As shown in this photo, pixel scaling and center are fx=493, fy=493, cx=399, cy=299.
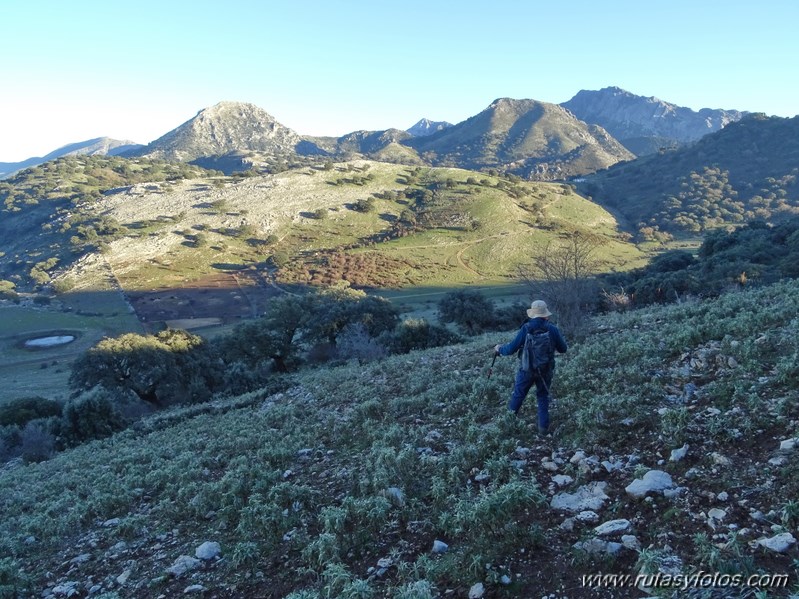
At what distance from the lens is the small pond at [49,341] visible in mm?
65250

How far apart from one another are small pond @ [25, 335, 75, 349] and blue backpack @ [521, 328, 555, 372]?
243 feet

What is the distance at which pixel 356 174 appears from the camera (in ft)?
514

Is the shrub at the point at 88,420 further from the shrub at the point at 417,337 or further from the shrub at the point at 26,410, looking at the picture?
the shrub at the point at 417,337

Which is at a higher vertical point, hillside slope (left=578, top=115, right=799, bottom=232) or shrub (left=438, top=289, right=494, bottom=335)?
hillside slope (left=578, top=115, right=799, bottom=232)

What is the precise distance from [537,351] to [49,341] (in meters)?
76.3

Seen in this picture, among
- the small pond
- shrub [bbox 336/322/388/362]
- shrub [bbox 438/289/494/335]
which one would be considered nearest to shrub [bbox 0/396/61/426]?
shrub [bbox 336/322/388/362]

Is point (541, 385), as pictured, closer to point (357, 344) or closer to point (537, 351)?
point (537, 351)

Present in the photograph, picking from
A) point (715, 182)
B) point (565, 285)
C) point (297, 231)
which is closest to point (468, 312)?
point (565, 285)

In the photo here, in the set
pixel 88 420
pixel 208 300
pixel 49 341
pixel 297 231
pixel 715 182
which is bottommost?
pixel 49 341

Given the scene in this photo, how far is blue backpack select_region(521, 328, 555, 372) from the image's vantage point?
8.42 m

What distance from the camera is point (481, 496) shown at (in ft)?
21.0

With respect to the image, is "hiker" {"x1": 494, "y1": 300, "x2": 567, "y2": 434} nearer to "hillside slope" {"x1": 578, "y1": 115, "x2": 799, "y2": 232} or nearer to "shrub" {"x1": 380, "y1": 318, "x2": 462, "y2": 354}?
"shrub" {"x1": 380, "y1": 318, "x2": 462, "y2": 354}

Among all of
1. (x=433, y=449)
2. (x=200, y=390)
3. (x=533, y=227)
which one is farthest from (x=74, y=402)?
(x=533, y=227)

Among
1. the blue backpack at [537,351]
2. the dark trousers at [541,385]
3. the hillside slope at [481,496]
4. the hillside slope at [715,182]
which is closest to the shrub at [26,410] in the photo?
the hillside slope at [481,496]
